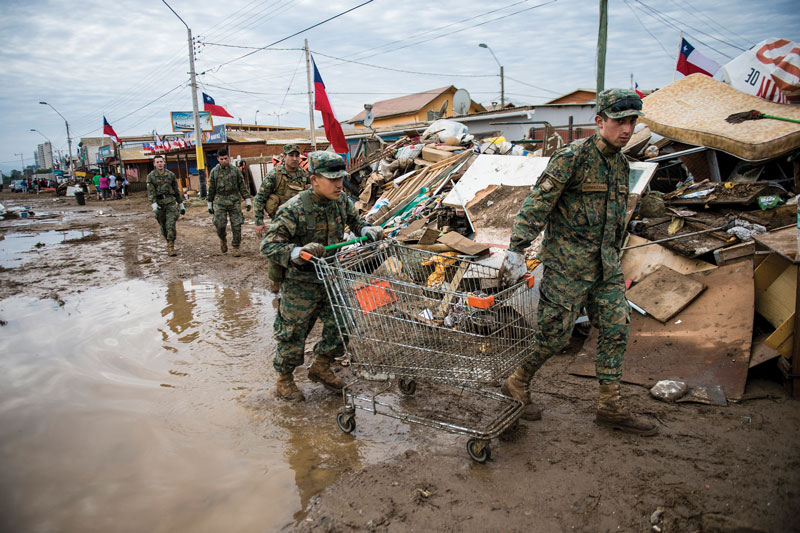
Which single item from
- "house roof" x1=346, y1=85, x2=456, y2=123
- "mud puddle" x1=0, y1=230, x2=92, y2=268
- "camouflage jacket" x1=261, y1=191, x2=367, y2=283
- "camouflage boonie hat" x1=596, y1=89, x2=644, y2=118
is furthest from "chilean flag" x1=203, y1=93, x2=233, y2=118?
"camouflage boonie hat" x1=596, y1=89, x2=644, y2=118

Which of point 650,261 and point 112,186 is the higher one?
point 112,186

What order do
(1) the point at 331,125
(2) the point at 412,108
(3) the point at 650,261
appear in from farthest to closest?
1. (2) the point at 412,108
2. (1) the point at 331,125
3. (3) the point at 650,261

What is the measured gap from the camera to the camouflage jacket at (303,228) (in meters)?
3.44

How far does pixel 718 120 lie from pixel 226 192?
8.02 m

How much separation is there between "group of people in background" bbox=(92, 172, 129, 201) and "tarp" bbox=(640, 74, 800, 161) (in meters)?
34.2

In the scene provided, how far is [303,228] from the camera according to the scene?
11.8 feet

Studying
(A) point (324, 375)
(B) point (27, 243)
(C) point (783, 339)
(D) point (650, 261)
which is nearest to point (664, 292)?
(D) point (650, 261)

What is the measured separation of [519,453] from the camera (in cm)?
294

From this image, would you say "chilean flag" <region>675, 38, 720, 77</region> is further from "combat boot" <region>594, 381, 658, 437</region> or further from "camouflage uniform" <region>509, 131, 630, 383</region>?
"combat boot" <region>594, 381, 658, 437</region>

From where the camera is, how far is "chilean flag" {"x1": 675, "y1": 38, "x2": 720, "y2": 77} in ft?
34.3

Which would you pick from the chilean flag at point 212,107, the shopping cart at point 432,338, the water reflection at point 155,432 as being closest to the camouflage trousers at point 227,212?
the water reflection at point 155,432

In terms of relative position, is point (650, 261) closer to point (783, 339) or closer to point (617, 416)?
point (783, 339)

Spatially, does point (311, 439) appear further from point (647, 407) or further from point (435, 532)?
point (647, 407)

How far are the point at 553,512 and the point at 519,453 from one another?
0.54 meters
